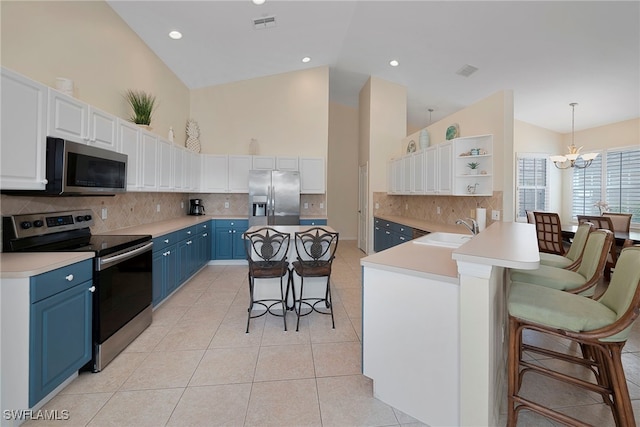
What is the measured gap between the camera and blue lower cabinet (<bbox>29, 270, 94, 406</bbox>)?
1.71 m

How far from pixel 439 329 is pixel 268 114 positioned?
560cm

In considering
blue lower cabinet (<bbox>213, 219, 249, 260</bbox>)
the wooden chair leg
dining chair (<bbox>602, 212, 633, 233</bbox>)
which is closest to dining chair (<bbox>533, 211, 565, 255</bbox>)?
dining chair (<bbox>602, 212, 633, 233</bbox>)

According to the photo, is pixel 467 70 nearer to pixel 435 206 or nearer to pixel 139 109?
pixel 435 206

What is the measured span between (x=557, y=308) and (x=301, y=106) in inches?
226

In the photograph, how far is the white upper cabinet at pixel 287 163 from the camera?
5848mm

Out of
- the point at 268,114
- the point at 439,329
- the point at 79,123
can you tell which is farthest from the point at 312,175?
the point at 439,329

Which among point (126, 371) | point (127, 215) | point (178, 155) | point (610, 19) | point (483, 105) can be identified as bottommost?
point (126, 371)

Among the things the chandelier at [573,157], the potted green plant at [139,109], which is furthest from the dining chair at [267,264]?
the chandelier at [573,157]

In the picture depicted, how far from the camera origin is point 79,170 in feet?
7.74

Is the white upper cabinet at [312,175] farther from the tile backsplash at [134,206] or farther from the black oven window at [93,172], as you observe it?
the black oven window at [93,172]

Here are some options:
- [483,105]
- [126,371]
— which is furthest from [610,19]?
[126,371]

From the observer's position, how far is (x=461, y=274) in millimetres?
1501

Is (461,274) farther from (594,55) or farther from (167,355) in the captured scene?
(594,55)

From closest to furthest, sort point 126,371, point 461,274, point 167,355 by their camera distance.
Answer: point 461,274 < point 126,371 < point 167,355
